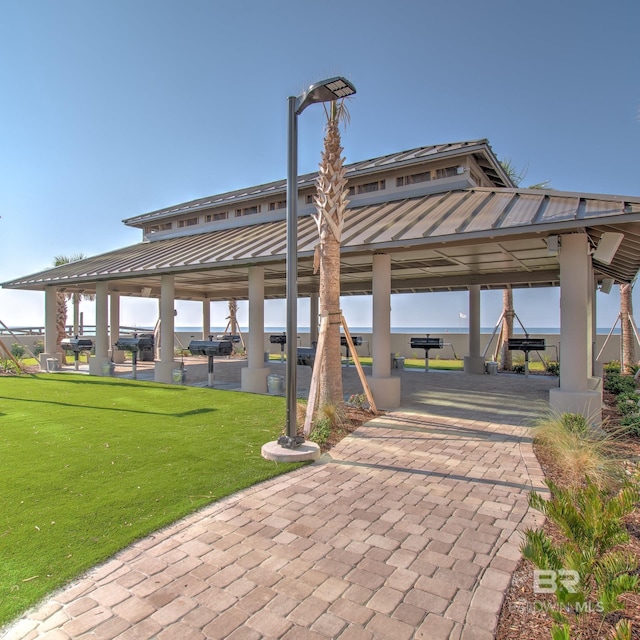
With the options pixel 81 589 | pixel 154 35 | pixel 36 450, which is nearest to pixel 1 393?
pixel 36 450

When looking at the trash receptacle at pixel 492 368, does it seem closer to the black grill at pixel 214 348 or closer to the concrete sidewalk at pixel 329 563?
the black grill at pixel 214 348

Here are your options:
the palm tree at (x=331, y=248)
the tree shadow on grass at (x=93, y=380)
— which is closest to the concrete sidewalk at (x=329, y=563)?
the palm tree at (x=331, y=248)

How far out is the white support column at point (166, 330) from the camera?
13.6 metres

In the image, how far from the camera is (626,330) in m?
17.0

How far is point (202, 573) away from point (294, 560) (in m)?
0.69

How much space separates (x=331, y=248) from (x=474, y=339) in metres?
9.99

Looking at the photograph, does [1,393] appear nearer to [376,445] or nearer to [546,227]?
[376,445]

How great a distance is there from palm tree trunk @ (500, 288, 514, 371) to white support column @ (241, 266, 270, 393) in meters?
10.5

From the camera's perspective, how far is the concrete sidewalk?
2.57 meters

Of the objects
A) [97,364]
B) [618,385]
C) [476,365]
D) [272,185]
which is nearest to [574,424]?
[618,385]

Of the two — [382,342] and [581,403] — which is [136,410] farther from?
[581,403]

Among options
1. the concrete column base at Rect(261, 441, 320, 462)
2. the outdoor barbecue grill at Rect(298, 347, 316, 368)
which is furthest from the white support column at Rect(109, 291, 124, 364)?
the concrete column base at Rect(261, 441, 320, 462)

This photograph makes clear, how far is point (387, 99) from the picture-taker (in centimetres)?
1109

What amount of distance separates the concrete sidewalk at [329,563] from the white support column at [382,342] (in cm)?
357
